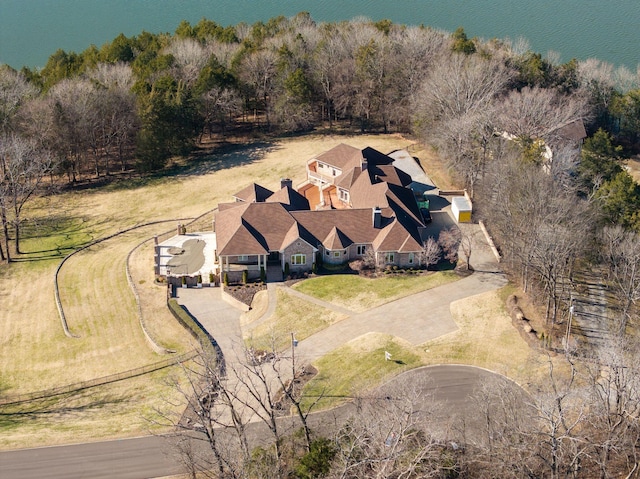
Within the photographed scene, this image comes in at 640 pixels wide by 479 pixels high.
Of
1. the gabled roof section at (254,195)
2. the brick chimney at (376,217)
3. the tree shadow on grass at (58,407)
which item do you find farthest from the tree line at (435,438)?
the gabled roof section at (254,195)

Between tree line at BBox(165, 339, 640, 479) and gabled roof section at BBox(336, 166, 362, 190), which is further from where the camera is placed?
gabled roof section at BBox(336, 166, 362, 190)

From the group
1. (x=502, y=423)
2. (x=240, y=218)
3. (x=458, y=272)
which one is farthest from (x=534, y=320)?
(x=240, y=218)

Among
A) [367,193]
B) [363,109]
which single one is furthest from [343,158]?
[363,109]

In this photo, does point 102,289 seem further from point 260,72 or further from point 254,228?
point 260,72

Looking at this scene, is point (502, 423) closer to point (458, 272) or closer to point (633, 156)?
point (458, 272)

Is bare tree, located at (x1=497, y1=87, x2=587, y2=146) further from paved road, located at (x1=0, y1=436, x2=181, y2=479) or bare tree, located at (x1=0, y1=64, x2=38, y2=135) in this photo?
bare tree, located at (x1=0, y1=64, x2=38, y2=135)

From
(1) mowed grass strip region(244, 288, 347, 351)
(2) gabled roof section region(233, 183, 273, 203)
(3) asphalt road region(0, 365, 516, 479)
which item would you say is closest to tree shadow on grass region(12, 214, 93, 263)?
(2) gabled roof section region(233, 183, 273, 203)

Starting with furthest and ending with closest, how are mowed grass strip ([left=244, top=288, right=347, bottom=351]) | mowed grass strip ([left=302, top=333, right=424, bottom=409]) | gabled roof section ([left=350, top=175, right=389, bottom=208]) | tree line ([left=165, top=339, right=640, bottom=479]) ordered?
1. gabled roof section ([left=350, top=175, right=389, bottom=208])
2. mowed grass strip ([left=244, top=288, right=347, bottom=351])
3. mowed grass strip ([left=302, top=333, right=424, bottom=409])
4. tree line ([left=165, top=339, right=640, bottom=479])
